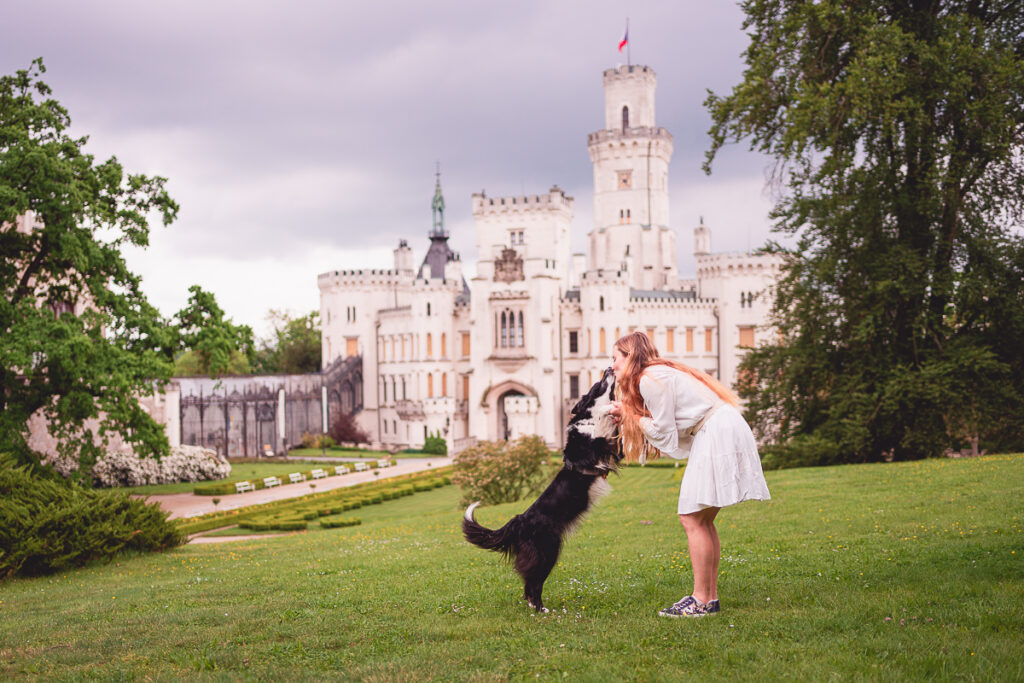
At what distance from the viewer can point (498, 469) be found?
846 inches

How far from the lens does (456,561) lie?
1007cm

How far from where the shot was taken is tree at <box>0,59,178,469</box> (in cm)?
1944

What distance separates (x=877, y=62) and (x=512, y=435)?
39523 mm

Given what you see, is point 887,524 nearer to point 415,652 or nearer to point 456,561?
point 456,561

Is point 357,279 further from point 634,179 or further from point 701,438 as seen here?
point 701,438

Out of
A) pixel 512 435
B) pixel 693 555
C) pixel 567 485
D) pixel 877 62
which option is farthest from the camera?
pixel 512 435

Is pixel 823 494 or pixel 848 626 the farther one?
pixel 823 494

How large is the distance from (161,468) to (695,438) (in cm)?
3402

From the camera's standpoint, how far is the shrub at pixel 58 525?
453 inches

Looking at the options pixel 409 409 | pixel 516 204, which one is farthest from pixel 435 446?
pixel 516 204

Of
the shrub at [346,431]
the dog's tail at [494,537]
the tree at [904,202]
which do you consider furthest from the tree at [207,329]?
the shrub at [346,431]

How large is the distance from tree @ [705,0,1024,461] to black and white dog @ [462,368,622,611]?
515 inches

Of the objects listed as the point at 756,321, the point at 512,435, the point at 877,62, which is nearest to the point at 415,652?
the point at 877,62

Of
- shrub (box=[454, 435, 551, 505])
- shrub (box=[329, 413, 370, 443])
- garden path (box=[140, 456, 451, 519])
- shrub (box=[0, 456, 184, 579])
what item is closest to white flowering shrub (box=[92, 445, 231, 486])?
garden path (box=[140, 456, 451, 519])
